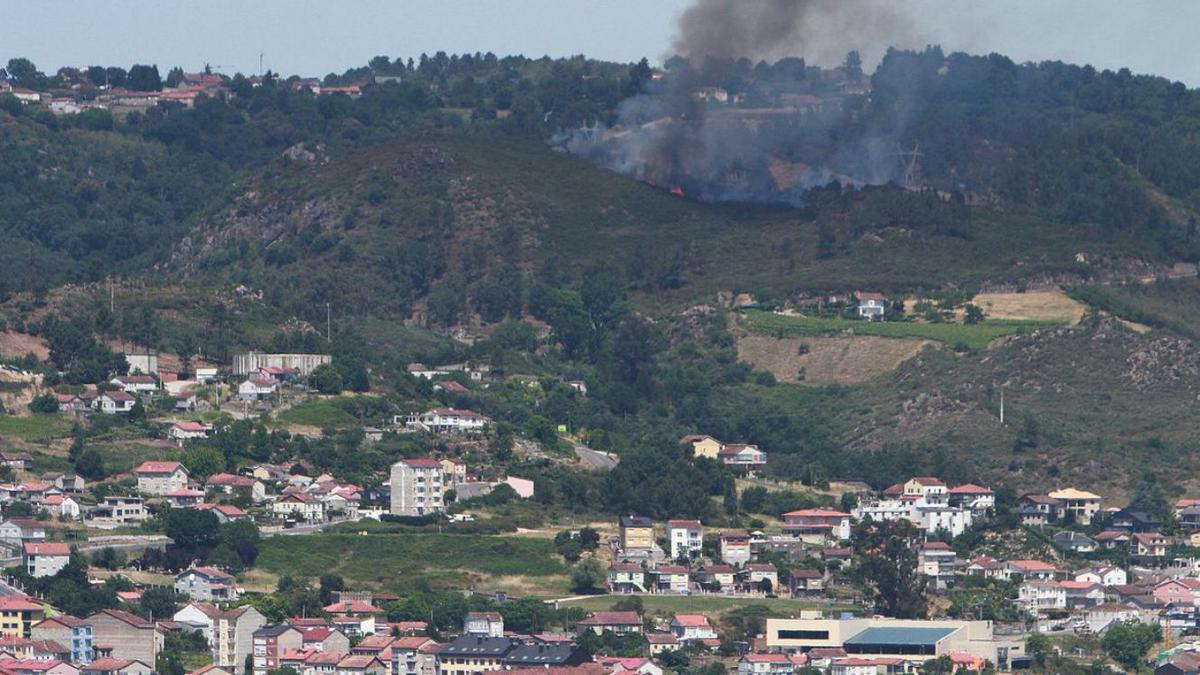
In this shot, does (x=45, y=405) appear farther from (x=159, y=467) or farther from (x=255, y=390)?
(x=159, y=467)

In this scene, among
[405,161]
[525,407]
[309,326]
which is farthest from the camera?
[405,161]

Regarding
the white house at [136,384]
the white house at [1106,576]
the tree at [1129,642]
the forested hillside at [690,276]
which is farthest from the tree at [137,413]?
the tree at [1129,642]

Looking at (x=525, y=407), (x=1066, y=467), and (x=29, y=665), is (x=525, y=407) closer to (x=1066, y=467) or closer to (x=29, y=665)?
(x=1066, y=467)

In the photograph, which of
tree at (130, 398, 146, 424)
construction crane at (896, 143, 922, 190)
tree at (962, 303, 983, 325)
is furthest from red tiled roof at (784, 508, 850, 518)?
construction crane at (896, 143, 922, 190)

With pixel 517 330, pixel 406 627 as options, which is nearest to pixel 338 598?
pixel 406 627

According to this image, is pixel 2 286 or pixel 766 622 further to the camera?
pixel 2 286

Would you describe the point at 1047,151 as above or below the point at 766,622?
above

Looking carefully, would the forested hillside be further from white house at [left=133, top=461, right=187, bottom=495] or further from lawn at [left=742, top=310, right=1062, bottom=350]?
white house at [left=133, top=461, right=187, bottom=495]

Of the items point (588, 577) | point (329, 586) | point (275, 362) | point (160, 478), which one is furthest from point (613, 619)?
point (275, 362)

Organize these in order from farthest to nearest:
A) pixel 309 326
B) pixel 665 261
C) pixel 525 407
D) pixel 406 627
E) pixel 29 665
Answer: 1. pixel 665 261
2. pixel 309 326
3. pixel 525 407
4. pixel 406 627
5. pixel 29 665
